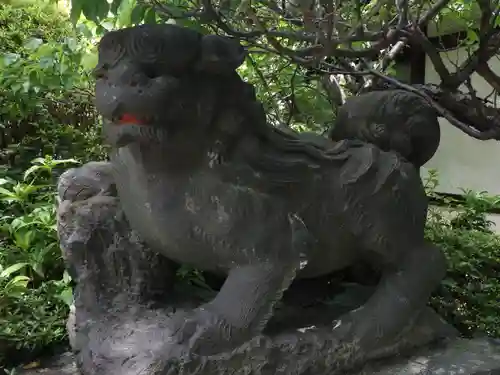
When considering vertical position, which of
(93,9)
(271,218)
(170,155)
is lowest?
(271,218)

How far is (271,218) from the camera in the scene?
109 centimetres

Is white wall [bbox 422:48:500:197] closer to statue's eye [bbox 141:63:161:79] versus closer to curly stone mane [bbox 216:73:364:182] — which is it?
curly stone mane [bbox 216:73:364:182]

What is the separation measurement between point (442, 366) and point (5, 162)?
221cm

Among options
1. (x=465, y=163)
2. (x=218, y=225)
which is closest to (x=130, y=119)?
(x=218, y=225)

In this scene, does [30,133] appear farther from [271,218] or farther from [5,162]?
[271,218]

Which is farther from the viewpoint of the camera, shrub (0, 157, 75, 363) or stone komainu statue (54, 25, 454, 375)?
shrub (0, 157, 75, 363)

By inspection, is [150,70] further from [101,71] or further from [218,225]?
[218,225]

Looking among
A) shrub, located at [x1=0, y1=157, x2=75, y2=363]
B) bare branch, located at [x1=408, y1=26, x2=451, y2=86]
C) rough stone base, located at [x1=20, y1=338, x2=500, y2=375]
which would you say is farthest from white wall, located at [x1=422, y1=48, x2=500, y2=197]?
rough stone base, located at [x1=20, y1=338, x2=500, y2=375]

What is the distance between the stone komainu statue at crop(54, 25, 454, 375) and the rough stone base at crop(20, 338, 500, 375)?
0.03 m

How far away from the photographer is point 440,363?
4.09 ft

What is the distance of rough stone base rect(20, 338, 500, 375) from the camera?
1208 millimetres

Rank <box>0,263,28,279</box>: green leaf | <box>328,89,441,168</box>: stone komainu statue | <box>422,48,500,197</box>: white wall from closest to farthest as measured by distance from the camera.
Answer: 1. <box>328,89,441,168</box>: stone komainu statue
2. <box>0,263,28,279</box>: green leaf
3. <box>422,48,500,197</box>: white wall

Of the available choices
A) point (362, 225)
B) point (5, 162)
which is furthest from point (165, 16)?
point (5, 162)

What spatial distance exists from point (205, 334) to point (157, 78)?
460 mm
